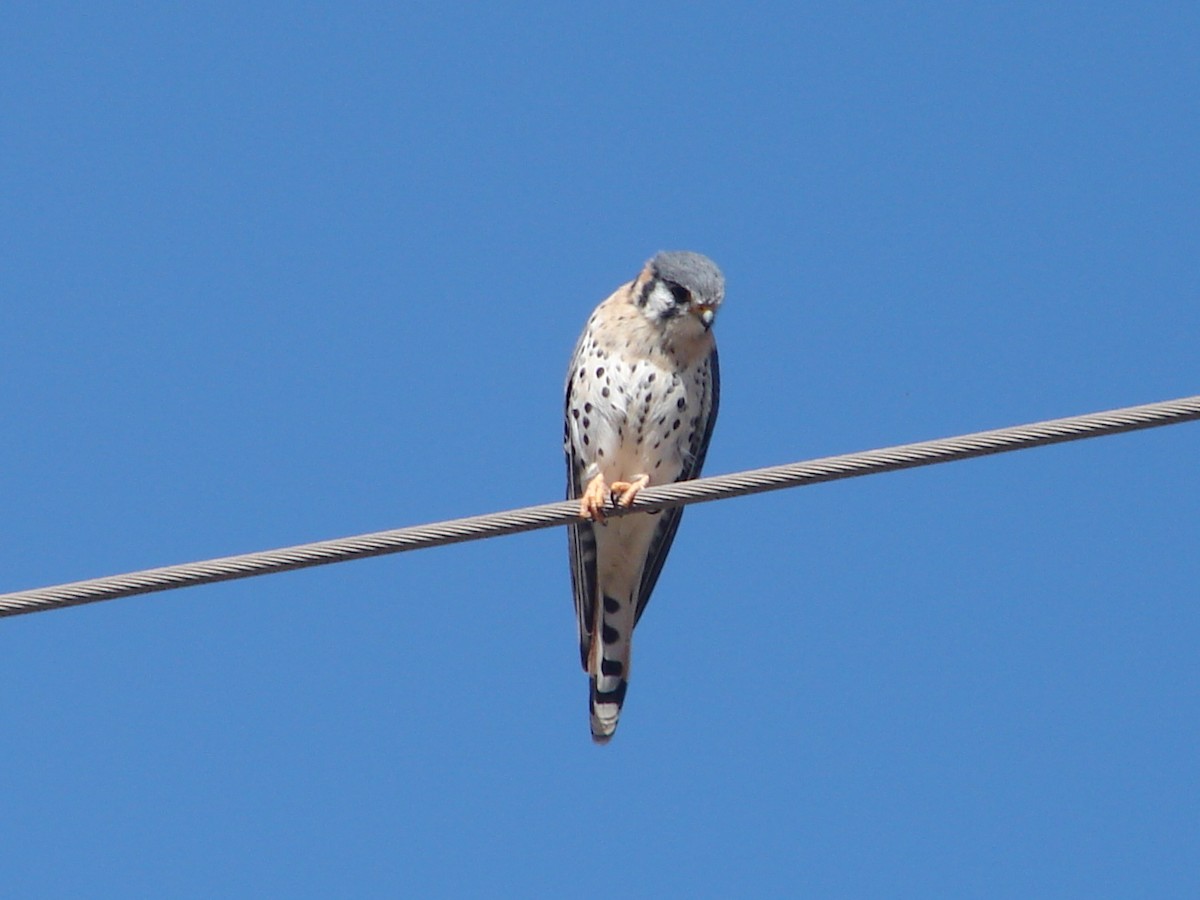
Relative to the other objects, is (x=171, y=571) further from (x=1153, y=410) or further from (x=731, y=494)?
(x=1153, y=410)

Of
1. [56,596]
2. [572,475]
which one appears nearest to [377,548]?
[56,596]

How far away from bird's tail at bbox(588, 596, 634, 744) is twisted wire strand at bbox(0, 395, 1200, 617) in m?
2.43

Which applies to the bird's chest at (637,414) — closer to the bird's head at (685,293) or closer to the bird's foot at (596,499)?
the bird's head at (685,293)

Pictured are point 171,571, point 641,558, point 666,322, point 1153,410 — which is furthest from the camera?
point 641,558

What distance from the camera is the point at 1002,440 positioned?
482 cm

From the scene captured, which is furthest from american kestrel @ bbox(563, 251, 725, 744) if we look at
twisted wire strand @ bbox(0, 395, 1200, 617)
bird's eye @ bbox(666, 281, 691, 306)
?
twisted wire strand @ bbox(0, 395, 1200, 617)

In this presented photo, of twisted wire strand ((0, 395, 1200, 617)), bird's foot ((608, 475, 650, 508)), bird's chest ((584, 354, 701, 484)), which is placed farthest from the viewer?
bird's chest ((584, 354, 701, 484))

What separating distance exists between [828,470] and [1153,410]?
82cm

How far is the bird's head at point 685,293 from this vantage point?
279 inches

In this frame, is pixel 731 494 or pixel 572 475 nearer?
pixel 731 494

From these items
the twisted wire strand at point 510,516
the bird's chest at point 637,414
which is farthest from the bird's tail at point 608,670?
the twisted wire strand at point 510,516

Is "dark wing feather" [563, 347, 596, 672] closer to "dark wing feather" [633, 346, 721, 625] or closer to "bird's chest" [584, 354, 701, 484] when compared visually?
"dark wing feather" [633, 346, 721, 625]

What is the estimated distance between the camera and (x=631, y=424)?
7.23m

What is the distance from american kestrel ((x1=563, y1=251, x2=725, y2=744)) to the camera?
23.5 feet
